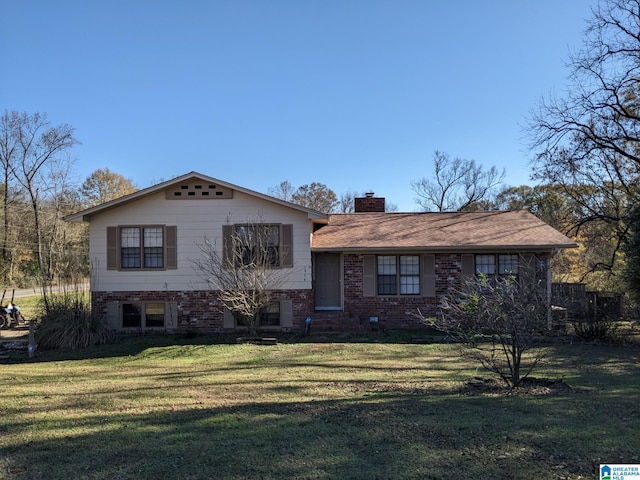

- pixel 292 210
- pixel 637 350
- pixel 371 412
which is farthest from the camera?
pixel 292 210

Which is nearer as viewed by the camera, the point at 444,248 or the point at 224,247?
the point at 224,247

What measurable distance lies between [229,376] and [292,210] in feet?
25.6

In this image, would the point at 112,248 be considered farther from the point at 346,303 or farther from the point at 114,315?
the point at 346,303

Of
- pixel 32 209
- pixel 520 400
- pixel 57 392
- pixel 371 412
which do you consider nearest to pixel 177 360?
pixel 57 392

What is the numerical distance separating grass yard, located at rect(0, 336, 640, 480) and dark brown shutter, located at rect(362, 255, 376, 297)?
248 inches

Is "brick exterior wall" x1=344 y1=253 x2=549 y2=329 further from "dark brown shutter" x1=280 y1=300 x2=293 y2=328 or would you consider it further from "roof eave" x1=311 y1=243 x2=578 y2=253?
"dark brown shutter" x1=280 y1=300 x2=293 y2=328

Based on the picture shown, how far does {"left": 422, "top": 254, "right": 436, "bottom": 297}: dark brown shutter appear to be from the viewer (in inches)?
656

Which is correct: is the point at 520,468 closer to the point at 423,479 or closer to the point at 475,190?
the point at 423,479

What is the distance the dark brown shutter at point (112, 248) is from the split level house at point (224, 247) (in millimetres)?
33

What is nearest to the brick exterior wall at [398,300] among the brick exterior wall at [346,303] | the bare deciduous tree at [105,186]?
the brick exterior wall at [346,303]

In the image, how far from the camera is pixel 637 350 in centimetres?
1334

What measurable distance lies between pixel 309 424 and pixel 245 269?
9842 millimetres
